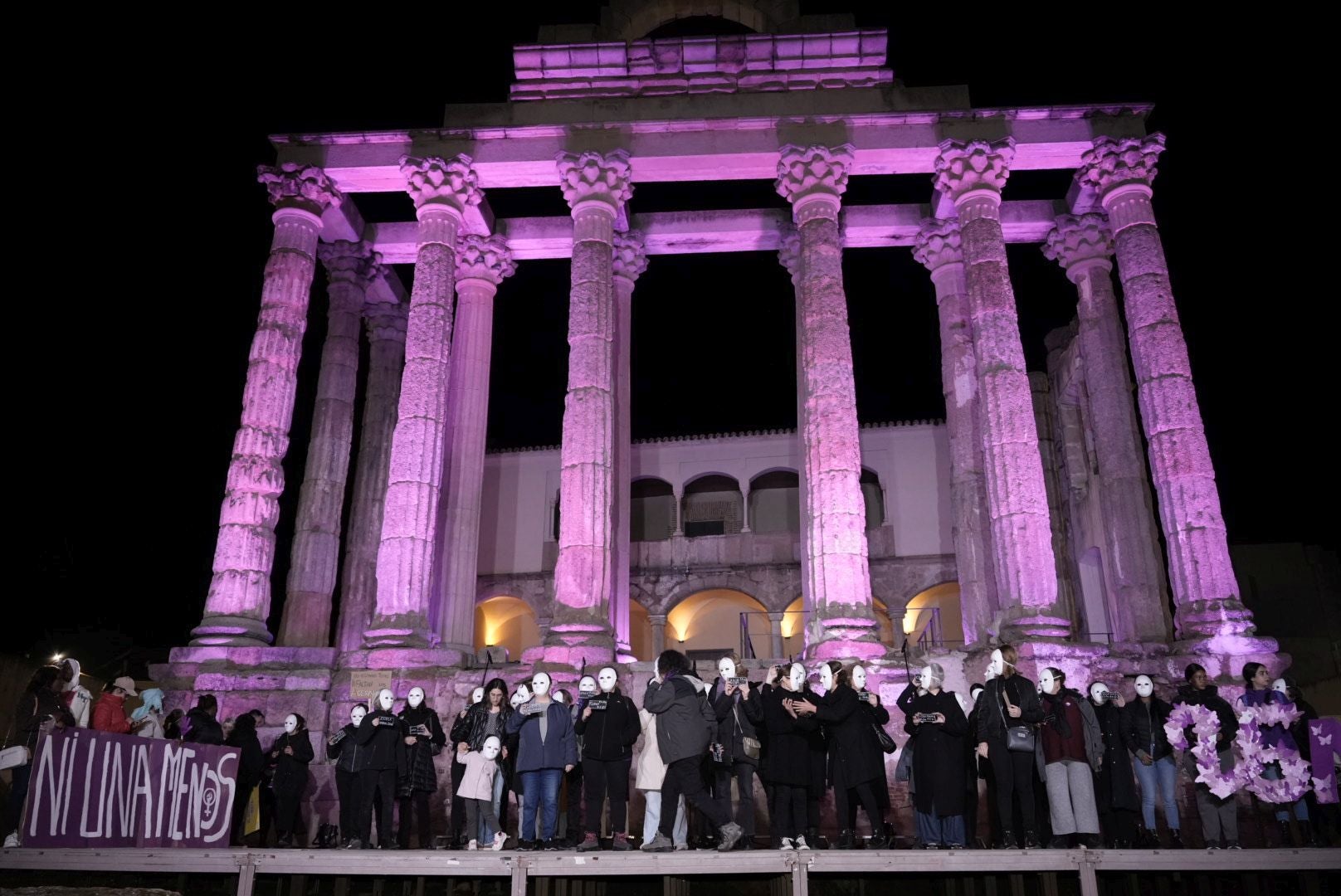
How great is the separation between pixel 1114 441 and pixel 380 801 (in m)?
15.4

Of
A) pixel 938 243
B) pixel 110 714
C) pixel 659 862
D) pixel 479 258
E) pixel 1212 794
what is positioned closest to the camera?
pixel 659 862

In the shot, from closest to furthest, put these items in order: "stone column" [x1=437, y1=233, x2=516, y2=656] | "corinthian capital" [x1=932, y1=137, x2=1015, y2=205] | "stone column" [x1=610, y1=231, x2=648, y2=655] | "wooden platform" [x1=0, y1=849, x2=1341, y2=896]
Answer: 1. "wooden platform" [x1=0, y1=849, x2=1341, y2=896]
2. "corinthian capital" [x1=932, y1=137, x2=1015, y2=205]
3. "stone column" [x1=437, y1=233, x2=516, y2=656]
4. "stone column" [x1=610, y1=231, x2=648, y2=655]

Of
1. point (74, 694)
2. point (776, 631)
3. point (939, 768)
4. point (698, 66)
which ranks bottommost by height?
point (939, 768)

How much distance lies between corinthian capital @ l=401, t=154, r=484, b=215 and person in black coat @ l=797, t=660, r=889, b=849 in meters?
13.3

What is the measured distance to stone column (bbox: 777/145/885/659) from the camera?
1597 centimetres

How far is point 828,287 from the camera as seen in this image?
59.6 ft

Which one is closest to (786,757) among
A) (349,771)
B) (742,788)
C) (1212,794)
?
(742,788)

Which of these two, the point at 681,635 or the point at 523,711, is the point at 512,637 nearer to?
the point at 681,635

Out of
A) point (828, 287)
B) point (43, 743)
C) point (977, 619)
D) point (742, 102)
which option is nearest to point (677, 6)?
point (742, 102)

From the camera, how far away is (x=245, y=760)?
11.0 m

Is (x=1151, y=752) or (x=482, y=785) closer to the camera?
(x=482, y=785)

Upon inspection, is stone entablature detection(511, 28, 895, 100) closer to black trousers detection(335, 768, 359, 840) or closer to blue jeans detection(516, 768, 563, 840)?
black trousers detection(335, 768, 359, 840)

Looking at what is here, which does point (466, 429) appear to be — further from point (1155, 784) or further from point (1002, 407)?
point (1155, 784)

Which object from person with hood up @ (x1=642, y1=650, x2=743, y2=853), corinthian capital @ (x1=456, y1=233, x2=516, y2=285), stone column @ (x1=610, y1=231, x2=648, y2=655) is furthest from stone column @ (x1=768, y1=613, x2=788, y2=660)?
person with hood up @ (x1=642, y1=650, x2=743, y2=853)
